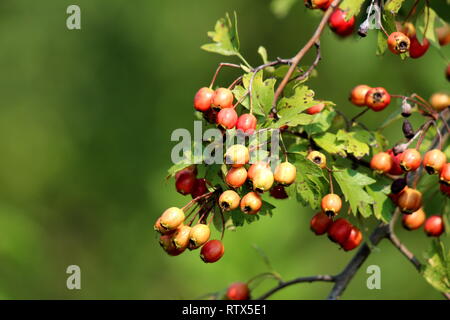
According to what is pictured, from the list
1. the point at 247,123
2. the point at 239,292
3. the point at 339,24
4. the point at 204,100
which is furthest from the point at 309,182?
the point at 239,292

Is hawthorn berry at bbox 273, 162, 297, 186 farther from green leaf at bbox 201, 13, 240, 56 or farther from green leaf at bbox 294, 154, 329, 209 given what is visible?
green leaf at bbox 201, 13, 240, 56

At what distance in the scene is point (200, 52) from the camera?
18.0 ft

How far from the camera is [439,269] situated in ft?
7.14

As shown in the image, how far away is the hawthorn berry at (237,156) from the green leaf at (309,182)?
9.6 inches

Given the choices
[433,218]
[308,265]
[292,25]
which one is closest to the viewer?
[433,218]

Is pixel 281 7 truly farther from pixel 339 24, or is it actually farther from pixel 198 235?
pixel 198 235

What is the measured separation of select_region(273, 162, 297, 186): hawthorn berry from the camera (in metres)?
1.75

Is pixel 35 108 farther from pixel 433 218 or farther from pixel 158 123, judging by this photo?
pixel 433 218

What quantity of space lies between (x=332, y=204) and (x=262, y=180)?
33 cm

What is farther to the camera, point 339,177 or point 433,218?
point 433,218

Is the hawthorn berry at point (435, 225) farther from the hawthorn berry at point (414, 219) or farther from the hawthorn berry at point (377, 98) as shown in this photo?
the hawthorn berry at point (377, 98)

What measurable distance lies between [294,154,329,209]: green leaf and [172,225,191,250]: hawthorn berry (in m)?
0.35
